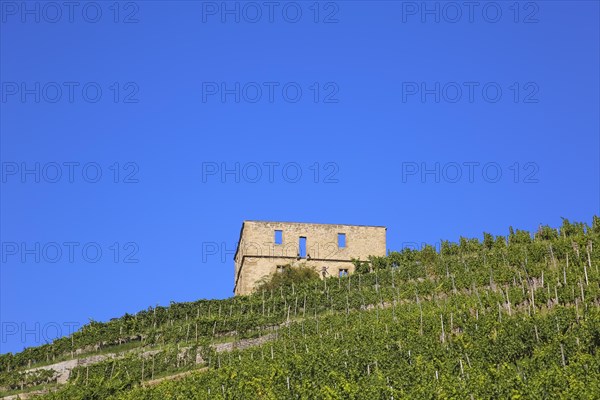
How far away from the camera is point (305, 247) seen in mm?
46406

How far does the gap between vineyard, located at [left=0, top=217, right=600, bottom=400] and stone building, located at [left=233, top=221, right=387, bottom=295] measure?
4.71 meters

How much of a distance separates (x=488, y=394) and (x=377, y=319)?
899cm

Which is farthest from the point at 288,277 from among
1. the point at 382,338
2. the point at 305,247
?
the point at 382,338

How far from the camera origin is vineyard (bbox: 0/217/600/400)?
22234 millimetres

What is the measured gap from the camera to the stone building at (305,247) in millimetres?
45906

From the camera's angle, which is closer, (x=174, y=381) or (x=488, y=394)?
(x=488, y=394)

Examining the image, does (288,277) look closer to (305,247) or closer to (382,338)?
(305,247)

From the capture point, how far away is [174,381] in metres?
27.1

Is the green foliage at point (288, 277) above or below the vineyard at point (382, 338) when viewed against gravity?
above

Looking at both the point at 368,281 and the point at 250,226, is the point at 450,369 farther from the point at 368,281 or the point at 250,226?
the point at 250,226

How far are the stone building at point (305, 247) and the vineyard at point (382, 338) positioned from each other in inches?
185

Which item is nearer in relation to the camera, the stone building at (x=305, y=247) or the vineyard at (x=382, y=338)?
the vineyard at (x=382, y=338)

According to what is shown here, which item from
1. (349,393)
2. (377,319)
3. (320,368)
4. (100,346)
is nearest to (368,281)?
(377,319)

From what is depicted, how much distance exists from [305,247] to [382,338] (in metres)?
20.6
